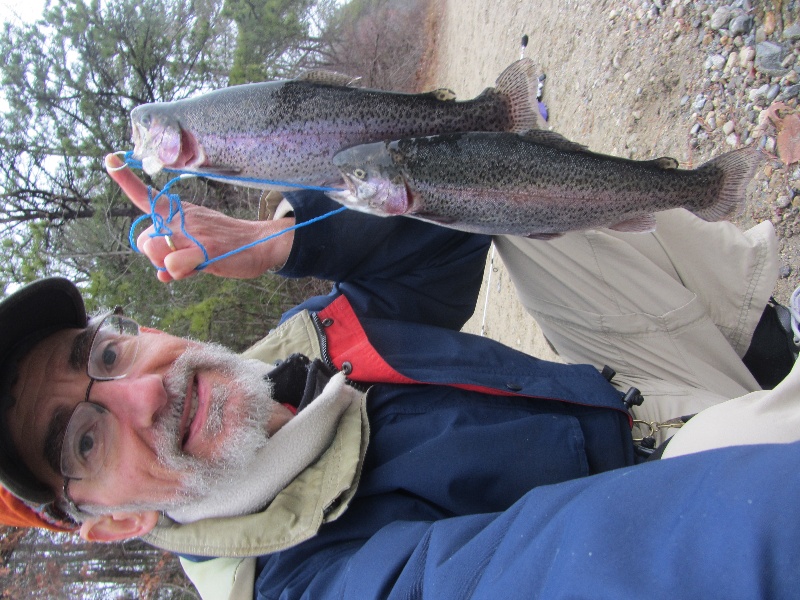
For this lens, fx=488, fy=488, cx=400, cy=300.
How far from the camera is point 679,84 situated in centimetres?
439

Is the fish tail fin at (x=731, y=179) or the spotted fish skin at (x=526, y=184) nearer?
the spotted fish skin at (x=526, y=184)

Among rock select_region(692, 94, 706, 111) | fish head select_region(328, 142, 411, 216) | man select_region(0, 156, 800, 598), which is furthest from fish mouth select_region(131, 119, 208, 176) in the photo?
rock select_region(692, 94, 706, 111)

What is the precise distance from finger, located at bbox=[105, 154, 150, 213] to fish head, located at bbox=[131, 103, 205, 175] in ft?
0.37

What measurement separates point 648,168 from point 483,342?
3.50 ft

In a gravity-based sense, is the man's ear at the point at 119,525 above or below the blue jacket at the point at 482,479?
below

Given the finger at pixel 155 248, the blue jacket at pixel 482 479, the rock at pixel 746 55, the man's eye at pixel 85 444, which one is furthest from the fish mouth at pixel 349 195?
the rock at pixel 746 55

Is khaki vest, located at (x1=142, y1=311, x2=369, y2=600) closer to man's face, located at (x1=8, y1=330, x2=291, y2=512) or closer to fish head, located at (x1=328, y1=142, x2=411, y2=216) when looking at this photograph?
man's face, located at (x1=8, y1=330, x2=291, y2=512)

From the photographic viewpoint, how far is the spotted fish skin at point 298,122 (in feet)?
6.11

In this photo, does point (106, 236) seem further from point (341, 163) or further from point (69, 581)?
point (341, 163)

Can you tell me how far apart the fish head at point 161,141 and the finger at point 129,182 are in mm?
113

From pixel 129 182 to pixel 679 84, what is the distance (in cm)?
458

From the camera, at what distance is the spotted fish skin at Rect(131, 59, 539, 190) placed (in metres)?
1.86

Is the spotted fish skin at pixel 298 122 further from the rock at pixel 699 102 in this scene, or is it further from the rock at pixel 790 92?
the rock at pixel 699 102

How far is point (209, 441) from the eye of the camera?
2.24 meters
